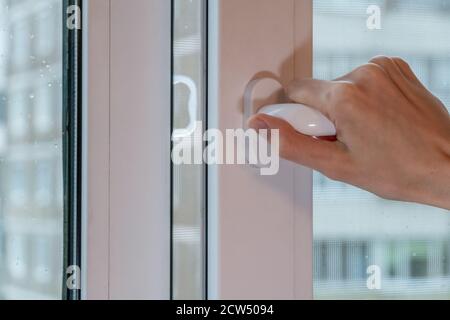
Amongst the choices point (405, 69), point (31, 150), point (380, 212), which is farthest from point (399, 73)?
point (31, 150)

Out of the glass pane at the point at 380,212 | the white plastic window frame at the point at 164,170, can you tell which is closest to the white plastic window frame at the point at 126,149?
the white plastic window frame at the point at 164,170

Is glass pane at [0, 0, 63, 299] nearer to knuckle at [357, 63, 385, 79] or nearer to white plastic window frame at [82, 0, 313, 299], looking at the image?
white plastic window frame at [82, 0, 313, 299]

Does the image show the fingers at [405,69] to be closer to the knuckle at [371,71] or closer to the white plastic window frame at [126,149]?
the knuckle at [371,71]

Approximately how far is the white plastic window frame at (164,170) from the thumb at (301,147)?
1.4 inches

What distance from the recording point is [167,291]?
0.55m

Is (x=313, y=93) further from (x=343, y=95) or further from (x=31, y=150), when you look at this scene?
(x=31, y=150)

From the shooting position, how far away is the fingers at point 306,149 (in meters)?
0.48

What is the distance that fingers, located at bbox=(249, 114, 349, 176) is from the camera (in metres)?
0.48

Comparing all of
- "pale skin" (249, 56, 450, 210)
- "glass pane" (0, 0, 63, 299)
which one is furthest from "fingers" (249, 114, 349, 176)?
"glass pane" (0, 0, 63, 299)

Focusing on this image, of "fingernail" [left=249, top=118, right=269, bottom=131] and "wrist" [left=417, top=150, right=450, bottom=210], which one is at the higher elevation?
"fingernail" [left=249, top=118, right=269, bottom=131]

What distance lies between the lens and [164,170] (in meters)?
0.54
